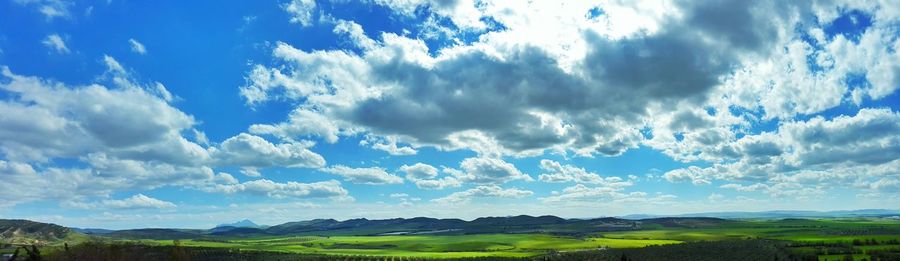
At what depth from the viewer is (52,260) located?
12575 cm

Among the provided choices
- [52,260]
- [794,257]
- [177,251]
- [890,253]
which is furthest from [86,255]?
[890,253]

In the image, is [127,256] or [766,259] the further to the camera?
[766,259]

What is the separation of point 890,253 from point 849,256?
20.2 meters

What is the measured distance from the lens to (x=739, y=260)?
7781 inches

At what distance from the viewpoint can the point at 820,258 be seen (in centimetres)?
19325

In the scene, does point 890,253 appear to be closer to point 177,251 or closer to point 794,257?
point 794,257

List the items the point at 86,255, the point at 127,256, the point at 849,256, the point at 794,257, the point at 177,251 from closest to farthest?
the point at 177,251, the point at 127,256, the point at 86,255, the point at 849,256, the point at 794,257

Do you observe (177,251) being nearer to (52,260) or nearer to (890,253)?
(52,260)

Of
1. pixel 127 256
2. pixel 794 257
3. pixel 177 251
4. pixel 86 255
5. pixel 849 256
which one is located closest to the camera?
pixel 177 251

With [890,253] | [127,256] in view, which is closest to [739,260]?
[890,253]

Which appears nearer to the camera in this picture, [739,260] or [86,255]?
[86,255]

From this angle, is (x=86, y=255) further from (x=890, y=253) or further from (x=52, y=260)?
(x=890, y=253)

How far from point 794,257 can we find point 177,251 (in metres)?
191

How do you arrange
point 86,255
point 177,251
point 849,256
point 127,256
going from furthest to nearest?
point 849,256, point 86,255, point 127,256, point 177,251
